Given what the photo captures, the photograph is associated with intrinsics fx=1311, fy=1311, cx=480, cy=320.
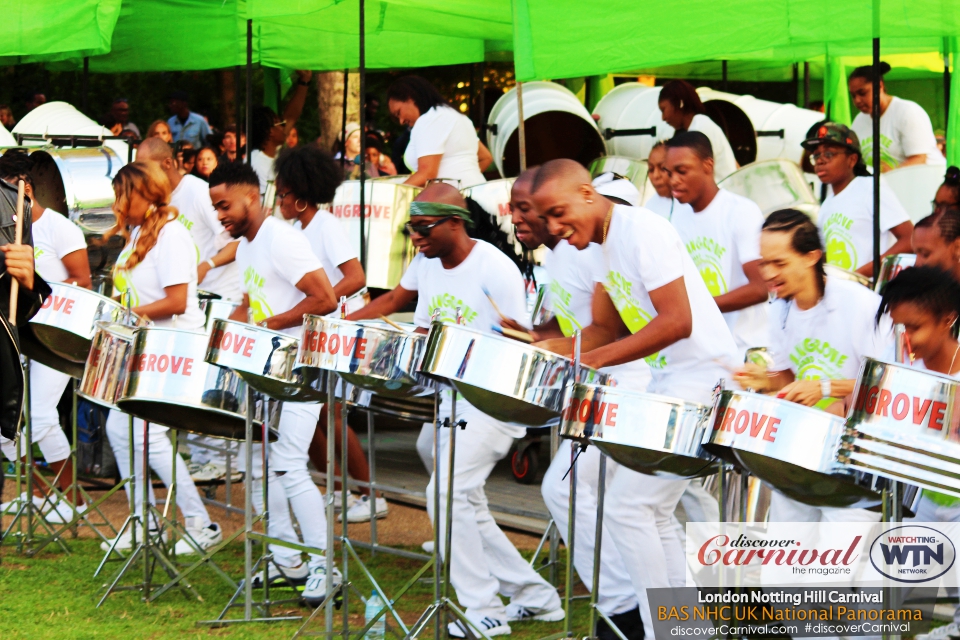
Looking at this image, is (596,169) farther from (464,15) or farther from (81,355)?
(81,355)

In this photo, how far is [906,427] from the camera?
201 cm

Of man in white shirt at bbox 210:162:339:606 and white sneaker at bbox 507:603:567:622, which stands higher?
man in white shirt at bbox 210:162:339:606

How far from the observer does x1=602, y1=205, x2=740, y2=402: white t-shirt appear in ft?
8.44

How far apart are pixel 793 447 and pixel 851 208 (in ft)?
7.46

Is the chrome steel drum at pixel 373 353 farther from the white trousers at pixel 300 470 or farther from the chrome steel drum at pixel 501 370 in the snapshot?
the white trousers at pixel 300 470

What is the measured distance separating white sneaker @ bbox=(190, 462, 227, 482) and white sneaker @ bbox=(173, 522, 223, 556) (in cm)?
75

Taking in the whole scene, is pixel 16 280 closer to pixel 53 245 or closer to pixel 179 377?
pixel 179 377

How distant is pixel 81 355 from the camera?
3.70 m

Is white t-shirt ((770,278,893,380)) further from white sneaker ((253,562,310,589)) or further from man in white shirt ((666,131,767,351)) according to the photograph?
white sneaker ((253,562,310,589))

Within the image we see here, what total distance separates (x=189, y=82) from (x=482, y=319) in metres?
9.41

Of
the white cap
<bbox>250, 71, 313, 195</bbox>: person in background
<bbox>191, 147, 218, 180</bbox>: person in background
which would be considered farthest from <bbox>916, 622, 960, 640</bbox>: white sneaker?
<bbox>191, 147, 218, 180</bbox>: person in background

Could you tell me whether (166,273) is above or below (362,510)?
above

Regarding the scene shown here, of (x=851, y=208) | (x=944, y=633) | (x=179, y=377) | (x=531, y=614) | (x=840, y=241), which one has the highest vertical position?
(x=851, y=208)

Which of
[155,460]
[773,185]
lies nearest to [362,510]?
[155,460]
